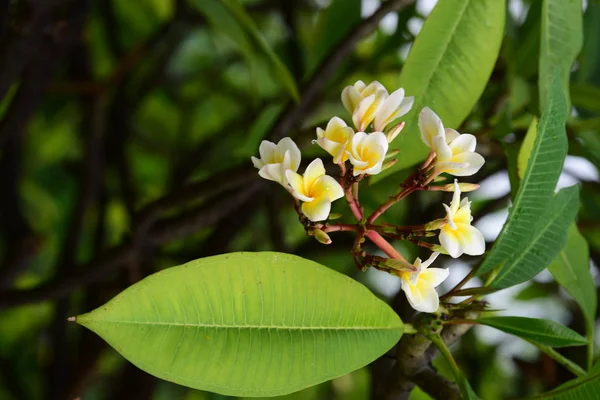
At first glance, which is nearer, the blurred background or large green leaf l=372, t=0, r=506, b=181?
large green leaf l=372, t=0, r=506, b=181

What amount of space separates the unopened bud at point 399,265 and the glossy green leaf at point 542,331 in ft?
0.23

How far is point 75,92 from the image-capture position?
1.00m

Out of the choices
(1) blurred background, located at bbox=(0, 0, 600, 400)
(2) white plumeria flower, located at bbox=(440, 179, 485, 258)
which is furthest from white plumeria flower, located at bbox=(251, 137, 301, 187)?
(1) blurred background, located at bbox=(0, 0, 600, 400)

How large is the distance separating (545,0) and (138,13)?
986 millimetres

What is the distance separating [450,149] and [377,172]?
53mm

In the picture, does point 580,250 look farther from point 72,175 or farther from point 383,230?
point 72,175

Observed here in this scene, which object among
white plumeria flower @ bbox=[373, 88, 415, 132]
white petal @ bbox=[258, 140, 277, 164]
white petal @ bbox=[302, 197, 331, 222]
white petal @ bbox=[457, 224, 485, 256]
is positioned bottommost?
white petal @ bbox=[457, 224, 485, 256]

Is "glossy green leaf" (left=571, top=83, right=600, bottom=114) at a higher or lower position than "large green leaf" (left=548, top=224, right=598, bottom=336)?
higher

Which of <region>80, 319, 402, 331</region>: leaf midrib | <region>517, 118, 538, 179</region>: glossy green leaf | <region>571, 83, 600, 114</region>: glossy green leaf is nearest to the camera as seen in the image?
<region>80, 319, 402, 331</region>: leaf midrib

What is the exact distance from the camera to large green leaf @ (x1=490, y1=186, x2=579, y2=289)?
43cm

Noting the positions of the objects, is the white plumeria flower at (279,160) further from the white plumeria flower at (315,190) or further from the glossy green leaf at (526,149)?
the glossy green leaf at (526,149)

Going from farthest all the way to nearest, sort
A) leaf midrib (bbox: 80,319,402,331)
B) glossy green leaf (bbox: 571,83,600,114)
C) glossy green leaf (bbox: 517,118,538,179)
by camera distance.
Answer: glossy green leaf (bbox: 571,83,600,114) → glossy green leaf (bbox: 517,118,538,179) → leaf midrib (bbox: 80,319,402,331)

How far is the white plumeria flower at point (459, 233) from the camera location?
39cm

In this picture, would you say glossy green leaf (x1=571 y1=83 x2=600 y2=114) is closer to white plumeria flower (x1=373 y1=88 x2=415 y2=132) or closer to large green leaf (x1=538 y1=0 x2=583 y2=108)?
large green leaf (x1=538 y1=0 x2=583 y2=108)
